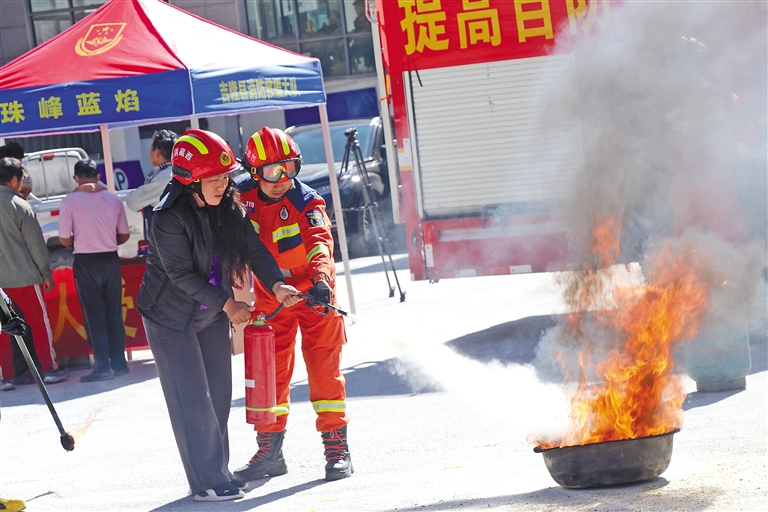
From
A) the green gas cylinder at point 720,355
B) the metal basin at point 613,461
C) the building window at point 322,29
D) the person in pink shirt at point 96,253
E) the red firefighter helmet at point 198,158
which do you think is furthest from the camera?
the building window at point 322,29

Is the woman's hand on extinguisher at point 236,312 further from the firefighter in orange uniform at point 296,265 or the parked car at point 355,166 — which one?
the parked car at point 355,166

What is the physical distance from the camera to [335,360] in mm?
5422

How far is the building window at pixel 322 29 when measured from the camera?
24.4m

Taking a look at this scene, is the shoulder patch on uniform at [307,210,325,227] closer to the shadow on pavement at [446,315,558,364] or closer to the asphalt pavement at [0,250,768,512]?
the asphalt pavement at [0,250,768,512]

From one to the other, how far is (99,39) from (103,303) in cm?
263

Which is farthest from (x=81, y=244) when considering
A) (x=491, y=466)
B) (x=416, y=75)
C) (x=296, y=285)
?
(x=491, y=466)

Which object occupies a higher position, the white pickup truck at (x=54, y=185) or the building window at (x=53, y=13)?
the building window at (x=53, y=13)

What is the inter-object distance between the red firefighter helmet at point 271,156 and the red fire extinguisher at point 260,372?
835mm

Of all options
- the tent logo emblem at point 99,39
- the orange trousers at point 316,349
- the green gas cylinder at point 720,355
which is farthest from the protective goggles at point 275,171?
the tent logo emblem at point 99,39

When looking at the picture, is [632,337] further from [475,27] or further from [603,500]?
[475,27]

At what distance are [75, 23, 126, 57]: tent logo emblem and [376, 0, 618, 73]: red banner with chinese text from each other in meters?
2.78

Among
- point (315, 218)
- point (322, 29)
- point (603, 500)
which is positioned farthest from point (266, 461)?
point (322, 29)

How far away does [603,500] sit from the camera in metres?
4.32

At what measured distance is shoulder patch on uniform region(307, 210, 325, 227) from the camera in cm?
538
